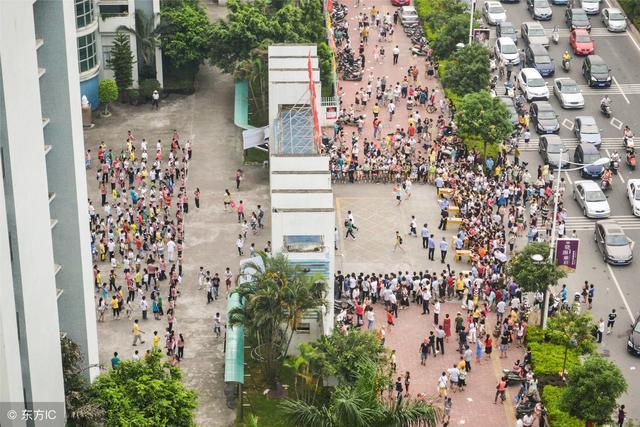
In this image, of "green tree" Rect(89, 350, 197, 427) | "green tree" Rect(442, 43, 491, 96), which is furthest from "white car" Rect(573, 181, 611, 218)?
"green tree" Rect(89, 350, 197, 427)

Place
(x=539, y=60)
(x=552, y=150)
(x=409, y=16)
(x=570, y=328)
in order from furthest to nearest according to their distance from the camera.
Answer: (x=409, y=16) → (x=539, y=60) → (x=552, y=150) → (x=570, y=328)

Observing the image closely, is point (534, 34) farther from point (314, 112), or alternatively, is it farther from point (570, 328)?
point (570, 328)

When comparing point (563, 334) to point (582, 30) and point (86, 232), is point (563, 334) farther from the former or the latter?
point (582, 30)

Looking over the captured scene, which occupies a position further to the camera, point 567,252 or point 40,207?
point 567,252

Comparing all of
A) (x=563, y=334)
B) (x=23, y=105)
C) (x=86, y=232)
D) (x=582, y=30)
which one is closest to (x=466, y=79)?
(x=582, y=30)

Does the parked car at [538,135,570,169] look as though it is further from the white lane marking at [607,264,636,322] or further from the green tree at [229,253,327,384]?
the green tree at [229,253,327,384]

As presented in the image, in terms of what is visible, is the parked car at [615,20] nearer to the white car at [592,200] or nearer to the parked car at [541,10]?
the parked car at [541,10]

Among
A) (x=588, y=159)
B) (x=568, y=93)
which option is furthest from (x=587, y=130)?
(x=568, y=93)

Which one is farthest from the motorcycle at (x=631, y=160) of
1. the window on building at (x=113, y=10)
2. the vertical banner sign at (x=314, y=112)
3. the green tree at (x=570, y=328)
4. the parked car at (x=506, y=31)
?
the window on building at (x=113, y=10)
